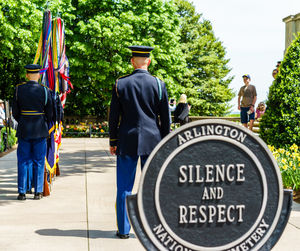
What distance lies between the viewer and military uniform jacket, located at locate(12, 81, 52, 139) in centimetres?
656

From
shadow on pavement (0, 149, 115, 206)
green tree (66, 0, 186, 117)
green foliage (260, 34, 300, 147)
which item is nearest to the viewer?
shadow on pavement (0, 149, 115, 206)

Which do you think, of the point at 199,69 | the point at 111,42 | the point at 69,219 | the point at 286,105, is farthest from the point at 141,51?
the point at 199,69

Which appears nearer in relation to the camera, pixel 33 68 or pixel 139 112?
pixel 139 112

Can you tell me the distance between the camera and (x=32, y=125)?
259 inches

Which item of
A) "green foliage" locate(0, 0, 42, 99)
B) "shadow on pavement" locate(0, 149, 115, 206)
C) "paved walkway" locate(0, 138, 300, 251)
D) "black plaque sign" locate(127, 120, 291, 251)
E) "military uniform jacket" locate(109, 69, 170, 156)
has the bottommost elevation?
"shadow on pavement" locate(0, 149, 115, 206)

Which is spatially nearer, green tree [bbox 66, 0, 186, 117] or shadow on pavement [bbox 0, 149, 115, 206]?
shadow on pavement [bbox 0, 149, 115, 206]

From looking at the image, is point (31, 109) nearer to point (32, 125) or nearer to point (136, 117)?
point (32, 125)

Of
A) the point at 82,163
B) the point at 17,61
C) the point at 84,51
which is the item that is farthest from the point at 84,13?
the point at 82,163

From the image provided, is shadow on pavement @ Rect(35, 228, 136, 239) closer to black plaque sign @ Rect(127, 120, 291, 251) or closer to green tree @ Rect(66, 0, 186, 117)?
black plaque sign @ Rect(127, 120, 291, 251)

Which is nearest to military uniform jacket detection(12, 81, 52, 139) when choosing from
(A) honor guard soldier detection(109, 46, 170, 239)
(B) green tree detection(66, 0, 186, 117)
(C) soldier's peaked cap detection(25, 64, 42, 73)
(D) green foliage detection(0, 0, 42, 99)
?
(C) soldier's peaked cap detection(25, 64, 42, 73)

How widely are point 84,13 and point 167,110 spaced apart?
84.7ft

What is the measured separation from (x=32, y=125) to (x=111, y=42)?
2028 centimetres

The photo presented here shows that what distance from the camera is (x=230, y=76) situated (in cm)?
5612

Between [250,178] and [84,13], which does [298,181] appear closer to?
[250,178]
